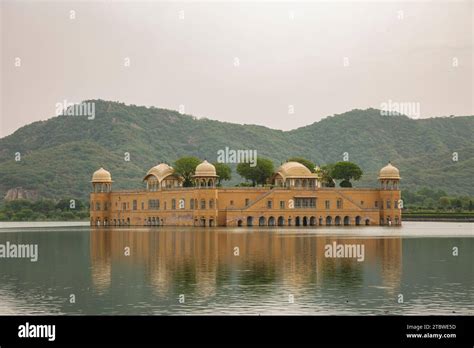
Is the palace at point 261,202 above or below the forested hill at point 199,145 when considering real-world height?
below

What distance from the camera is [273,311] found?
73.7 ft

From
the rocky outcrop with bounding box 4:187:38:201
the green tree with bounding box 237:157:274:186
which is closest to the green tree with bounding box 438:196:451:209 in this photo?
the green tree with bounding box 237:157:274:186

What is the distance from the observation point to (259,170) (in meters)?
101

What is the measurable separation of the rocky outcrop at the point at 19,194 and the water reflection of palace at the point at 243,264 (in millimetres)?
89282

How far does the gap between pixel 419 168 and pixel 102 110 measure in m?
60.6

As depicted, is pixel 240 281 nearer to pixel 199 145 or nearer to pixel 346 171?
pixel 346 171

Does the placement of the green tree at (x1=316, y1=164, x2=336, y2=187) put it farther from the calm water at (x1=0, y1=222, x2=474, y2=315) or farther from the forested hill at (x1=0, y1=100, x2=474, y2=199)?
the calm water at (x1=0, y1=222, x2=474, y2=315)

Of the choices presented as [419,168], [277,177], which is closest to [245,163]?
[277,177]

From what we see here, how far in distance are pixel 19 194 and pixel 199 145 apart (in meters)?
43.6

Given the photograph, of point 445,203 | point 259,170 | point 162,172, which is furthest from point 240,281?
point 445,203

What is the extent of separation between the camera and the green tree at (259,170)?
100m

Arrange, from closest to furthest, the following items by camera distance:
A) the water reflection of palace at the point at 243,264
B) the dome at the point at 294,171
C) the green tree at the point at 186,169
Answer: the water reflection of palace at the point at 243,264 → the dome at the point at 294,171 → the green tree at the point at 186,169

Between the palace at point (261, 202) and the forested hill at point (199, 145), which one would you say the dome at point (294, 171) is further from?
the forested hill at point (199, 145)

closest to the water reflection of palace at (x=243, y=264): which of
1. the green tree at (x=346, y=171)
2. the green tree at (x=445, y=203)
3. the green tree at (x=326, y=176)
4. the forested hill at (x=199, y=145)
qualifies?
the green tree at (x=346, y=171)
